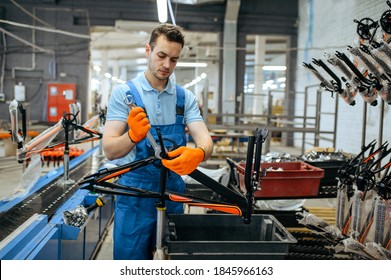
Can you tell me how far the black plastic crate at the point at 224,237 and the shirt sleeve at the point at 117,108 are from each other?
1.41 feet

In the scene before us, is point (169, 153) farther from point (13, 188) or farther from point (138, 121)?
point (13, 188)

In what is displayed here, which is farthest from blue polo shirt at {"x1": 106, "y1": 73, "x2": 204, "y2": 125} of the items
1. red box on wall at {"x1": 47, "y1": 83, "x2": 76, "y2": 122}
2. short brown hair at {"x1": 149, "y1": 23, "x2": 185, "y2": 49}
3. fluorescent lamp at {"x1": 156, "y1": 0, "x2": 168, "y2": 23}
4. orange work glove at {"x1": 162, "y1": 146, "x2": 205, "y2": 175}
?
red box on wall at {"x1": 47, "y1": 83, "x2": 76, "y2": 122}

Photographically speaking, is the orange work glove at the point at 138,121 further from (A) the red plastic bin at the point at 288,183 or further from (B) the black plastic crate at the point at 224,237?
(A) the red plastic bin at the point at 288,183

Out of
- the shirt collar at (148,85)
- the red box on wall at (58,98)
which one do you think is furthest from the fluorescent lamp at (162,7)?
the red box on wall at (58,98)

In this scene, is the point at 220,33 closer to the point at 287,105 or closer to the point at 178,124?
the point at 287,105

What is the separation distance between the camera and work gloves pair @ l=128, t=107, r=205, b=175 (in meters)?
1.07

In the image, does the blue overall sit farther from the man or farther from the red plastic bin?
the red plastic bin

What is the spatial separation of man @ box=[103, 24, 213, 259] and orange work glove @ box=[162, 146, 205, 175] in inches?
5.0

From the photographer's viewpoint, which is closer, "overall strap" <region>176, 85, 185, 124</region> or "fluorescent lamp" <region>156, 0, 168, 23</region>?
"overall strap" <region>176, 85, 185, 124</region>

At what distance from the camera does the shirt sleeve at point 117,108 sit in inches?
50.1

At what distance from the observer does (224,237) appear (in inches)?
58.0

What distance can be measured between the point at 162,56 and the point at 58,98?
6.83 metres
